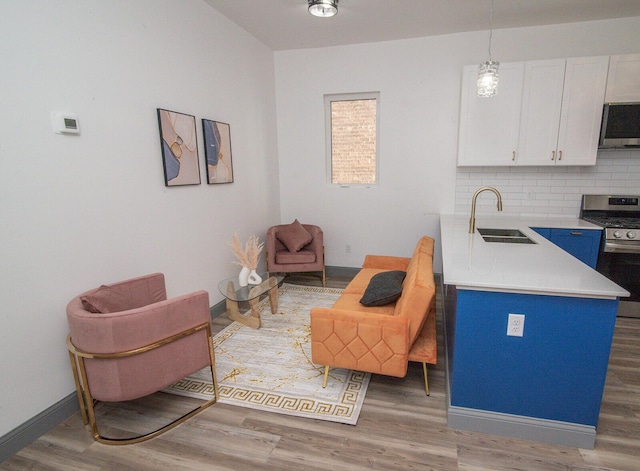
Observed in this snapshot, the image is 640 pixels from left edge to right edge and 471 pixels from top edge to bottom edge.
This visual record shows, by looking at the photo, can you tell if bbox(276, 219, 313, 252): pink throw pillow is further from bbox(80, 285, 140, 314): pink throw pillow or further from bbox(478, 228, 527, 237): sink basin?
bbox(80, 285, 140, 314): pink throw pillow

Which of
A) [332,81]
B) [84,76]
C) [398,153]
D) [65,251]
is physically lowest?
[65,251]

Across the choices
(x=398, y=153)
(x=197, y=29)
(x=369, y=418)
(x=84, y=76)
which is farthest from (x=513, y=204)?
(x=84, y=76)

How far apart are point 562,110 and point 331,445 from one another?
12.6 ft

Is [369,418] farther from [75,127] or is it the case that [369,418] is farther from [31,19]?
[31,19]

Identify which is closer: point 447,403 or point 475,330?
point 475,330

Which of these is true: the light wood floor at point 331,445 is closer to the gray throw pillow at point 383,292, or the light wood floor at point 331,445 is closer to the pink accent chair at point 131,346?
the pink accent chair at point 131,346

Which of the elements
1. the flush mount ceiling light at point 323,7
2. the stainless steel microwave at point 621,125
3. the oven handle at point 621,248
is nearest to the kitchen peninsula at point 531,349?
the oven handle at point 621,248

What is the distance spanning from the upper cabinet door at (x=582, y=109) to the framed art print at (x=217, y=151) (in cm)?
353

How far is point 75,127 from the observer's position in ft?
6.96

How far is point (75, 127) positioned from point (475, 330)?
8.79ft

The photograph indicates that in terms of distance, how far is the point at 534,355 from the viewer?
185 cm

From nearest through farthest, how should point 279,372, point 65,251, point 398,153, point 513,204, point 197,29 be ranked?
point 65,251, point 279,372, point 197,29, point 513,204, point 398,153

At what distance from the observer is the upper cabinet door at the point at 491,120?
143 inches

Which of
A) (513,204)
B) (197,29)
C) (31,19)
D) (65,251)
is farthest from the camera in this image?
(513,204)
